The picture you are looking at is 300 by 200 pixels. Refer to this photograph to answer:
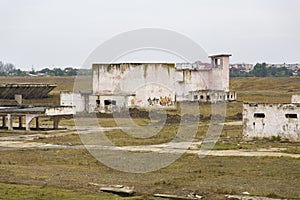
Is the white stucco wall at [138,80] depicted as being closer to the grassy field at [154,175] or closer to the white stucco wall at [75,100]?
the white stucco wall at [75,100]

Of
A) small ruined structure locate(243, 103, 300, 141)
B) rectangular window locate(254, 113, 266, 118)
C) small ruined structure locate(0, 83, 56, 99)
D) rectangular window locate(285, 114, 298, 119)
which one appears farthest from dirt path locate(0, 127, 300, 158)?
small ruined structure locate(0, 83, 56, 99)

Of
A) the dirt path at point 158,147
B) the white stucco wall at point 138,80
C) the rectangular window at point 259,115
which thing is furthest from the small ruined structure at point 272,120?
the white stucco wall at point 138,80

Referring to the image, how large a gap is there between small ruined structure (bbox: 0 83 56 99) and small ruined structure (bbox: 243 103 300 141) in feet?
124

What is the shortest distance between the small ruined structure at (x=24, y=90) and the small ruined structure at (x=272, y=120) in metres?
37.7

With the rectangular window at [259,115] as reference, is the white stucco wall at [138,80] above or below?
above

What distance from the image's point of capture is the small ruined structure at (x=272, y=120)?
3362 centimetres

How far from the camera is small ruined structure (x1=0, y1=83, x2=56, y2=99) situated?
65.9 meters

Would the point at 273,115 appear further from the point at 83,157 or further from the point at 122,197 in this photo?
the point at 122,197

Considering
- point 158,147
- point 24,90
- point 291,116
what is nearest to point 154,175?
point 158,147

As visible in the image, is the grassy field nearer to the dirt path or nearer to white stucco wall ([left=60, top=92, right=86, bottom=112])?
the dirt path

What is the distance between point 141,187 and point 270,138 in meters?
16.6

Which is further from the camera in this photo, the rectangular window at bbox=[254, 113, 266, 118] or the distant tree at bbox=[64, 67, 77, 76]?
the distant tree at bbox=[64, 67, 77, 76]

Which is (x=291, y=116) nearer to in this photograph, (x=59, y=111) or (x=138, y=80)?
(x=59, y=111)

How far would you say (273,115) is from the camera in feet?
112
